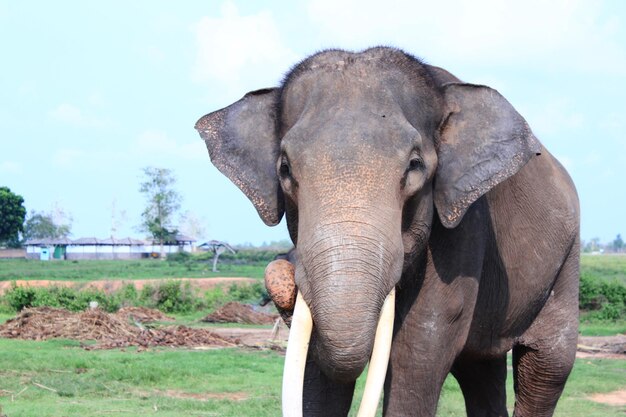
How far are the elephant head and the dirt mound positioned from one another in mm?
21534

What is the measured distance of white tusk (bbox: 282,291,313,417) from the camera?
Result: 4297mm

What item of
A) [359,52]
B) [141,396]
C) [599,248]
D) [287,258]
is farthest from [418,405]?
[599,248]

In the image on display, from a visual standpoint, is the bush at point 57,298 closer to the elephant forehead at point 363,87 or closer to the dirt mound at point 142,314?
the dirt mound at point 142,314

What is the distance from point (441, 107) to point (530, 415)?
2.91 metres

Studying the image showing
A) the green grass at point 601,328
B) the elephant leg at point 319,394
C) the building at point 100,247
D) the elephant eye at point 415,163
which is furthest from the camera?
the building at point 100,247

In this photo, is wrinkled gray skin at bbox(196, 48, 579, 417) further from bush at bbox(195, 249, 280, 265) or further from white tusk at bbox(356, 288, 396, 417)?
bush at bbox(195, 249, 280, 265)

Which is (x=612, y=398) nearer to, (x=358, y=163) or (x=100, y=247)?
(x=358, y=163)

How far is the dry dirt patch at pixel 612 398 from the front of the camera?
13.8m

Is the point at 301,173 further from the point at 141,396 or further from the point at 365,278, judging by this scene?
the point at 141,396

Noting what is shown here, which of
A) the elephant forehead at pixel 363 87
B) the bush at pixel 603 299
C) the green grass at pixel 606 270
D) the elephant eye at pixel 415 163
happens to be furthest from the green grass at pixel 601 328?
the elephant eye at pixel 415 163

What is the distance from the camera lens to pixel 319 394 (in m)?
5.58

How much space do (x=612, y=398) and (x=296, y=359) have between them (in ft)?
35.9

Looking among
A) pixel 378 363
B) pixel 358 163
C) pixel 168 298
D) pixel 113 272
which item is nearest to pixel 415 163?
pixel 358 163

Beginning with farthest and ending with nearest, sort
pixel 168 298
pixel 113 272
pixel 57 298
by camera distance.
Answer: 1. pixel 113 272
2. pixel 168 298
3. pixel 57 298
